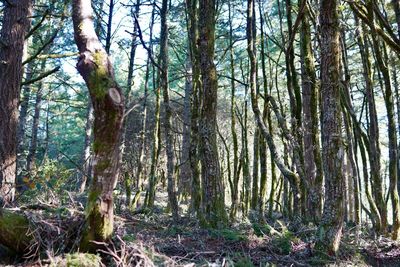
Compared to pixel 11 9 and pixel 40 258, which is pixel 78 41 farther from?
pixel 11 9

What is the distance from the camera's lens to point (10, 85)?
22.0 ft

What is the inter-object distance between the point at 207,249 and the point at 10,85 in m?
4.54

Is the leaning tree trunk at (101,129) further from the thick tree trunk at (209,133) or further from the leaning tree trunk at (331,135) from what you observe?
the thick tree trunk at (209,133)

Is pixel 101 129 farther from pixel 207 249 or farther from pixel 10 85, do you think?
pixel 10 85

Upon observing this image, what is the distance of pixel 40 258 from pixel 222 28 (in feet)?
43.3

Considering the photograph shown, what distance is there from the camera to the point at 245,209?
12836 mm

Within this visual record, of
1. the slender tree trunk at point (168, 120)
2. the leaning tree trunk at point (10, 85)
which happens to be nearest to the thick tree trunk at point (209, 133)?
the slender tree trunk at point (168, 120)

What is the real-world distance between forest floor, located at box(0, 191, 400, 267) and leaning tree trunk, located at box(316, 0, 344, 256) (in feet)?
0.85

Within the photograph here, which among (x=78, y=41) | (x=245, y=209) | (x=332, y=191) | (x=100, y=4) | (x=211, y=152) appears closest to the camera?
(x=78, y=41)

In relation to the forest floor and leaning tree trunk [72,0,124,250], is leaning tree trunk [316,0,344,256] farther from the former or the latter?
leaning tree trunk [72,0,124,250]

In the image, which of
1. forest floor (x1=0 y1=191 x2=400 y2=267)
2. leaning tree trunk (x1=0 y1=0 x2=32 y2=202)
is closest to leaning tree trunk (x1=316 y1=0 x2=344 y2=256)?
forest floor (x1=0 y1=191 x2=400 y2=267)

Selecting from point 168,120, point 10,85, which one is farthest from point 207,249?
point 10,85

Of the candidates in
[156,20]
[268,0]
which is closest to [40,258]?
[156,20]

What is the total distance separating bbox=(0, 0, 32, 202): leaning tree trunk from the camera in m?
6.59
